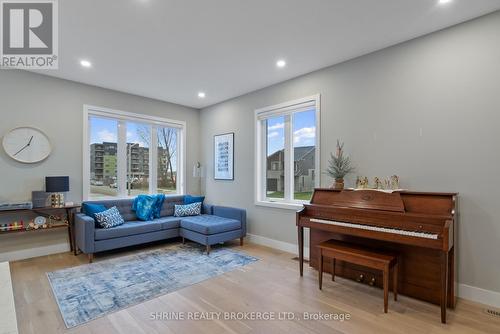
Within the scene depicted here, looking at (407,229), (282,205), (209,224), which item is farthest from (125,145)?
(407,229)

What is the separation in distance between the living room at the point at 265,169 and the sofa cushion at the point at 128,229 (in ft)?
0.09

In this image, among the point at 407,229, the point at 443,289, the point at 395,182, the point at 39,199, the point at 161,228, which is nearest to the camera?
the point at 443,289

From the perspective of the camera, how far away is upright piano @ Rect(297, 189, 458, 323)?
2.23 meters

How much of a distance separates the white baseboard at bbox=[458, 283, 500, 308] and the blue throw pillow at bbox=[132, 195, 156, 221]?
171 inches

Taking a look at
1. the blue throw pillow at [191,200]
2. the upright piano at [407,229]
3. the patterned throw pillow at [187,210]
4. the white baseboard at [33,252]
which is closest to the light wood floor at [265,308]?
the upright piano at [407,229]

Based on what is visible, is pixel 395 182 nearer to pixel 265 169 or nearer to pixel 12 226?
pixel 265 169

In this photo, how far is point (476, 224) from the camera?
8.18 ft

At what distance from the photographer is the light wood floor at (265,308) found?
2.09m

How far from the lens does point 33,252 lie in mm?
3787

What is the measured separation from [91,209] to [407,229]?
4139 mm

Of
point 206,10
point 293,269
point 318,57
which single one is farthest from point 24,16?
point 293,269

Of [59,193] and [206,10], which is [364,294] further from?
[59,193]

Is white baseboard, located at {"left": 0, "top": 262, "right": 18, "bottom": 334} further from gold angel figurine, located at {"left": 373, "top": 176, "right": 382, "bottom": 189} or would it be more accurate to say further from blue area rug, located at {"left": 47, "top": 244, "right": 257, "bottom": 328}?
gold angel figurine, located at {"left": 373, "top": 176, "right": 382, "bottom": 189}

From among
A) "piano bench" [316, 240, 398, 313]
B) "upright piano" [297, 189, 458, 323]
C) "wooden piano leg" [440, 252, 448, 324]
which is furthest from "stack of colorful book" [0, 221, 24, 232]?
"wooden piano leg" [440, 252, 448, 324]
